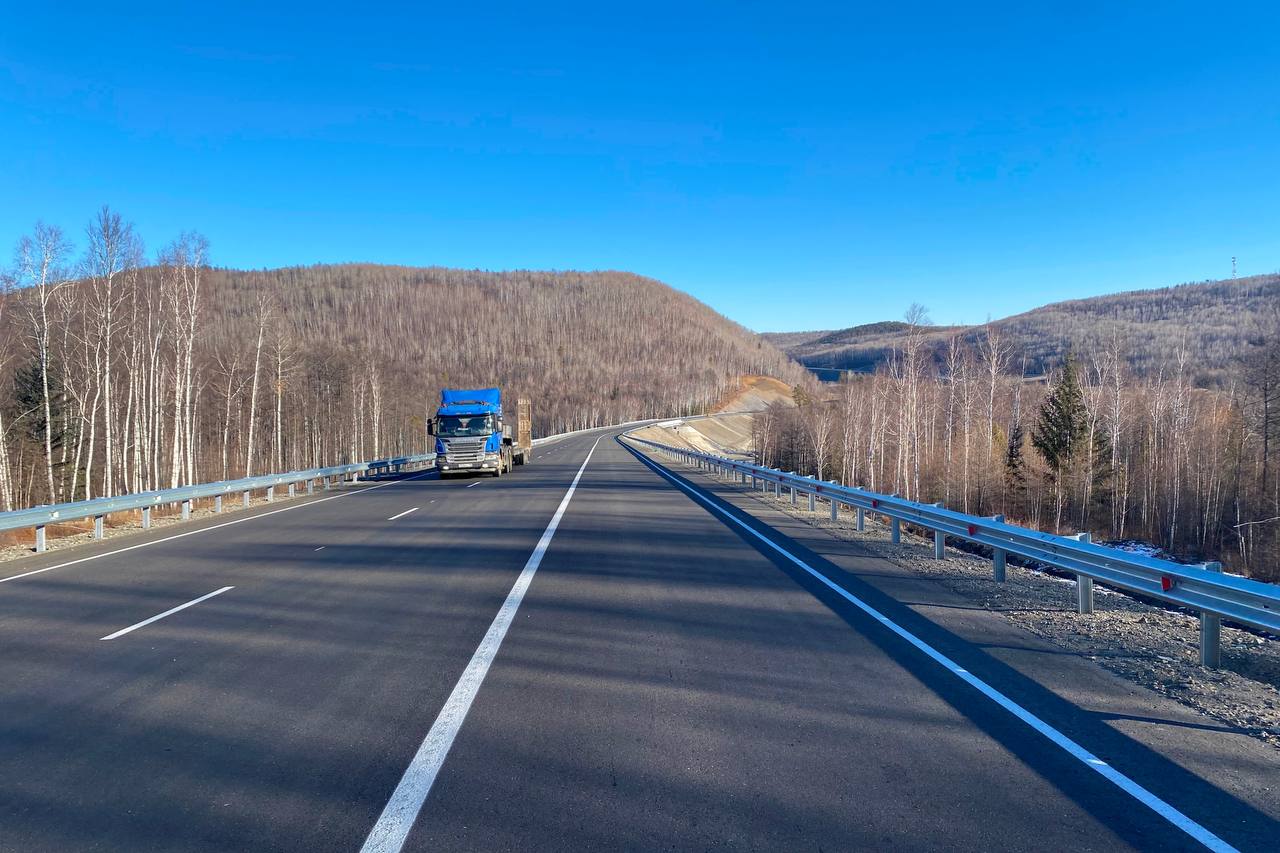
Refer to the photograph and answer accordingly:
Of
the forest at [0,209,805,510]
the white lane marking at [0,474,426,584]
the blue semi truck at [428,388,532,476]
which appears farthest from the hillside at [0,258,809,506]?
the white lane marking at [0,474,426,584]

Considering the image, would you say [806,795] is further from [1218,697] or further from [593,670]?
[1218,697]

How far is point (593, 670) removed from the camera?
19.7 feet

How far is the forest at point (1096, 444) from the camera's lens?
37.5 meters

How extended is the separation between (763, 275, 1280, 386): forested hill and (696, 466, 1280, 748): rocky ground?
130ft

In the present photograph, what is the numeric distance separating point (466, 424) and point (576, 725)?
25.4 metres

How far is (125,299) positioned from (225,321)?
101 ft

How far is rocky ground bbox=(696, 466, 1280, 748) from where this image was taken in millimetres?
5277

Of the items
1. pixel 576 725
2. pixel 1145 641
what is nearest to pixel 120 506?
pixel 576 725

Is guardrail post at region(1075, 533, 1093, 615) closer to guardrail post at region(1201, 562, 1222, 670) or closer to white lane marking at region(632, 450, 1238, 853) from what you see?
guardrail post at region(1201, 562, 1222, 670)

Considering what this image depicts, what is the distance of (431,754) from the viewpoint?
4.33 meters

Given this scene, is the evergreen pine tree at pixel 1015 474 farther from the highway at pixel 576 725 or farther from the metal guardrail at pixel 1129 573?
the highway at pixel 576 725

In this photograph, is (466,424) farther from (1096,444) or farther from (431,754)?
(1096,444)

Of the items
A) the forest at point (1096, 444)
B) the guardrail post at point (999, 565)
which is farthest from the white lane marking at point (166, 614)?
the forest at point (1096, 444)

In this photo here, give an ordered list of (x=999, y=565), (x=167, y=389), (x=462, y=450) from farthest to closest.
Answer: (x=167, y=389) → (x=462, y=450) → (x=999, y=565)
